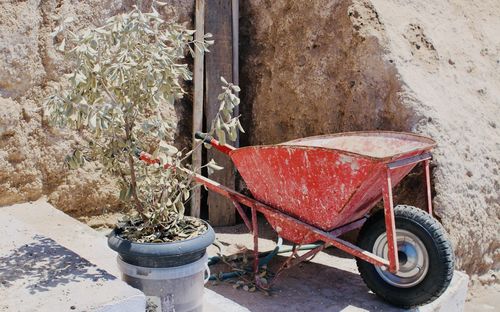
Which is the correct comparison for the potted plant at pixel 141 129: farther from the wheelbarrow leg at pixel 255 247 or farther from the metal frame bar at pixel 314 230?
the wheelbarrow leg at pixel 255 247

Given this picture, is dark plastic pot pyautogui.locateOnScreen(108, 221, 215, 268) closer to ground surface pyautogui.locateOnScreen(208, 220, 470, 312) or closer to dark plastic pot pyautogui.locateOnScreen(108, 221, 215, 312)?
dark plastic pot pyautogui.locateOnScreen(108, 221, 215, 312)

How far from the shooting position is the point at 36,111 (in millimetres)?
3559

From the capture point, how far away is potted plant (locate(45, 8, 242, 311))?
2.15 m

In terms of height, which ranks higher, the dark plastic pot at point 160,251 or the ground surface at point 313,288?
the dark plastic pot at point 160,251

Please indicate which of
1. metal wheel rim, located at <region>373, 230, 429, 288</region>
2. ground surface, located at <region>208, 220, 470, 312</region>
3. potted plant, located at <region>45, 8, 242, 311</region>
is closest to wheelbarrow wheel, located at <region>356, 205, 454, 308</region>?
metal wheel rim, located at <region>373, 230, 429, 288</region>

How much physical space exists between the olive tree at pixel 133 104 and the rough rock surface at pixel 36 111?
116 cm

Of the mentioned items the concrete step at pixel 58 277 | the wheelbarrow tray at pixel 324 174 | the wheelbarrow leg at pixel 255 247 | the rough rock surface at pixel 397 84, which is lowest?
the wheelbarrow leg at pixel 255 247

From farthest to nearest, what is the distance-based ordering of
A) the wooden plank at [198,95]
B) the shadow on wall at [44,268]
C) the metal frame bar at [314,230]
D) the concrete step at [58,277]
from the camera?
the wooden plank at [198,95] → the metal frame bar at [314,230] → the shadow on wall at [44,268] → the concrete step at [58,277]

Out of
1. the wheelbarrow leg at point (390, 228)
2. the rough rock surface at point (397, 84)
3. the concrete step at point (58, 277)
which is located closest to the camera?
the concrete step at point (58, 277)

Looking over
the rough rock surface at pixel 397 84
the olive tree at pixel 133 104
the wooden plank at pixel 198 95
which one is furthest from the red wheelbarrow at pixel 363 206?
the wooden plank at pixel 198 95

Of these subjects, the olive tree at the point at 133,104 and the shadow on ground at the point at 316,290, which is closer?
the olive tree at the point at 133,104

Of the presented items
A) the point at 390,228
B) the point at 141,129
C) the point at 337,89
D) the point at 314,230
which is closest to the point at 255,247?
the point at 314,230

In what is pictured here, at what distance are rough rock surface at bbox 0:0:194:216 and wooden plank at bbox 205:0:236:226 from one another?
0.92 metres

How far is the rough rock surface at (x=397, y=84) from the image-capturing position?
3680 millimetres
